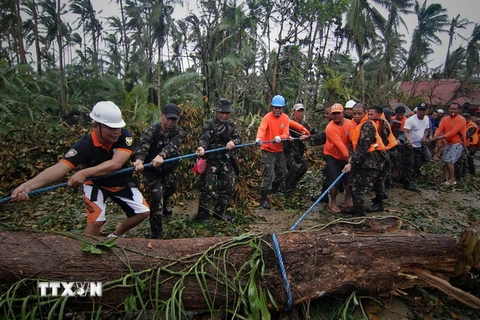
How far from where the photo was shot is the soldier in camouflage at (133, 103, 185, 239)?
382 centimetres

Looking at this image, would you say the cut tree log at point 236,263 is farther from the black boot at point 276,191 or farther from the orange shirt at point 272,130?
the black boot at point 276,191

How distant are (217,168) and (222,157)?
19 centimetres

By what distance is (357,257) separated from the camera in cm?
260

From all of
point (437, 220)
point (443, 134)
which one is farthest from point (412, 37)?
point (437, 220)

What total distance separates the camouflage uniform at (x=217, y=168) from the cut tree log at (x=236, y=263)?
78.9 inches

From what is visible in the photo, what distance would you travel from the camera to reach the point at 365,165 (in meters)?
4.79

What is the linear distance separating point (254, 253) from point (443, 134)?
23.6 ft

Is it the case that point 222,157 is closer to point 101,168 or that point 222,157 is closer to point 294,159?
point 101,168

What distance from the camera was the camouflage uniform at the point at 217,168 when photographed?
4594 mm

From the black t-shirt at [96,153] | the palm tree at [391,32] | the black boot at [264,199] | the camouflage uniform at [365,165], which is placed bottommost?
the black boot at [264,199]

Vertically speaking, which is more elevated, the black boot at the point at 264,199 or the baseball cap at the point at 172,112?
the baseball cap at the point at 172,112

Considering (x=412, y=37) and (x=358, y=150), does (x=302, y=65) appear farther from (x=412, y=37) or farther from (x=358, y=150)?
(x=412, y=37)

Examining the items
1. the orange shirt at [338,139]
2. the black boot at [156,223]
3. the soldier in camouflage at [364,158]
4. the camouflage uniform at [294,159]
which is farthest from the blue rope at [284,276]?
the camouflage uniform at [294,159]
